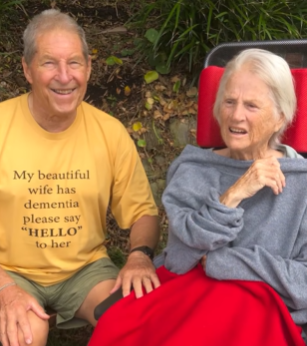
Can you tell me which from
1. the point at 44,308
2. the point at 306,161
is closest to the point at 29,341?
the point at 44,308

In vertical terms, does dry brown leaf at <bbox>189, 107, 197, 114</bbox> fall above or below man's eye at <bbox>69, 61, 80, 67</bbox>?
below

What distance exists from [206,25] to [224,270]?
8.93 feet

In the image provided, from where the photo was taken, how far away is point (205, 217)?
8.19ft

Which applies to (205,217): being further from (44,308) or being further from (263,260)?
(44,308)

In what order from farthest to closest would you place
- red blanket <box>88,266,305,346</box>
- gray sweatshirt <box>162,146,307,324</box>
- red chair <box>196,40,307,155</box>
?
1. red chair <box>196,40,307,155</box>
2. gray sweatshirt <box>162,146,307,324</box>
3. red blanket <box>88,266,305,346</box>

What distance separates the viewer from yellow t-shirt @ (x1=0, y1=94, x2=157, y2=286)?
290 centimetres

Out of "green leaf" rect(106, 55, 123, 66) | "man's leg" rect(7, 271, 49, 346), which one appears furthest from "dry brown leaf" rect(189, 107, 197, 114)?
"man's leg" rect(7, 271, 49, 346)

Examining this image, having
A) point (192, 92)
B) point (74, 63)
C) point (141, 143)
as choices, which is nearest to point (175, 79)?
point (192, 92)

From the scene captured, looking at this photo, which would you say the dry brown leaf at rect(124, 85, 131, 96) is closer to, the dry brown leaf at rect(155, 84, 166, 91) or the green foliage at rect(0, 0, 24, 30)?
the dry brown leaf at rect(155, 84, 166, 91)

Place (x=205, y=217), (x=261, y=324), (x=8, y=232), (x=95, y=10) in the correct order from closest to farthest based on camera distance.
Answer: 1. (x=261, y=324)
2. (x=205, y=217)
3. (x=8, y=232)
4. (x=95, y=10)

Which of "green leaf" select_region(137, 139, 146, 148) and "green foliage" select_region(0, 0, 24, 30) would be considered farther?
"green foliage" select_region(0, 0, 24, 30)

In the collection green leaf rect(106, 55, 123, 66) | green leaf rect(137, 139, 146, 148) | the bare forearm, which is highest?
green leaf rect(106, 55, 123, 66)

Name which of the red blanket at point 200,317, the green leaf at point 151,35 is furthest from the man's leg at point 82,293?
the green leaf at point 151,35

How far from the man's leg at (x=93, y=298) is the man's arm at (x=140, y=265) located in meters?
0.15
